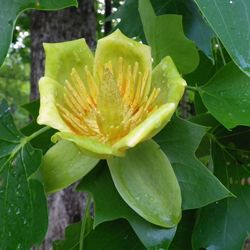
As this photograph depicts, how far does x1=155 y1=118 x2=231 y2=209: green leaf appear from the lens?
0.81m

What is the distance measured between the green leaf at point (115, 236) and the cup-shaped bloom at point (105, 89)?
0.19 metres

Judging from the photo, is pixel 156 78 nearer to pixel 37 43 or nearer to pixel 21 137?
pixel 21 137

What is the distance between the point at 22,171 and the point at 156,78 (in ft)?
0.84

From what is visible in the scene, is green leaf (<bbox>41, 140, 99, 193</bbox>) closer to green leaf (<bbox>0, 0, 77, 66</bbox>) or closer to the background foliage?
the background foliage

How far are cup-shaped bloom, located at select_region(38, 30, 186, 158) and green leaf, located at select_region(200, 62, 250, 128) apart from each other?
10cm

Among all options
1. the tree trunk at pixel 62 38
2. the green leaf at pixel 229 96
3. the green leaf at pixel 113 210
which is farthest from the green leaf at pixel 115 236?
the tree trunk at pixel 62 38

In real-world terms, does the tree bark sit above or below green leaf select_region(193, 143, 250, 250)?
below

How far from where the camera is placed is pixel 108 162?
786 mm

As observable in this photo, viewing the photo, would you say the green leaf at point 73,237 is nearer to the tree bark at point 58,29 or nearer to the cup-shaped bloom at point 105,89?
the cup-shaped bloom at point 105,89

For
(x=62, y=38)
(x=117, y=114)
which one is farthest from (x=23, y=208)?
(x=62, y=38)

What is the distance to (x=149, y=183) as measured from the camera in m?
0.79

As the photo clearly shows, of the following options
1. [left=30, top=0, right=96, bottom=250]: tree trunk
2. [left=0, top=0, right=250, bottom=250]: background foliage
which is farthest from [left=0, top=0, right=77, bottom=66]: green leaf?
[left=30, top=0, right=96, bottom=250]: tree trunk

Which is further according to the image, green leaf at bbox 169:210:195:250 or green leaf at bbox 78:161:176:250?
green leaf at bbox 169:210:195:250

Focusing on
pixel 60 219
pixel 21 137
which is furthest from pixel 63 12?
pixel 21 137
